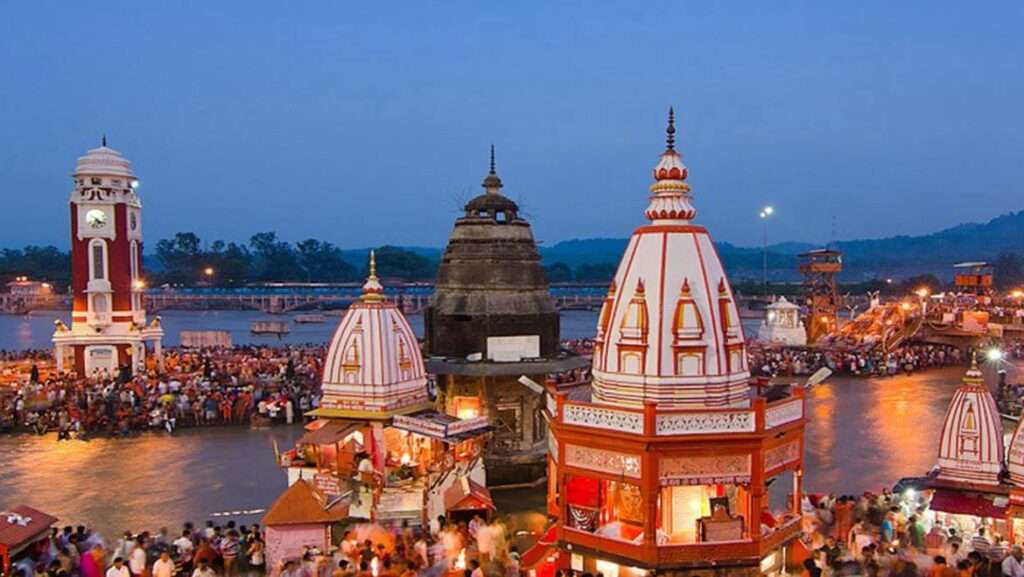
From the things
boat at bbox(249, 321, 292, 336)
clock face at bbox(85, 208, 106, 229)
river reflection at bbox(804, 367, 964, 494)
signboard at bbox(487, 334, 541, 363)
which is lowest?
river reflection at bbox(804, 367, 964, 494)

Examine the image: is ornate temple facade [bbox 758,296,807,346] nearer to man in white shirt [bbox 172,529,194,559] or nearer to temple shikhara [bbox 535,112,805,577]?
temple shikhara [bbox 535,112,805,577]

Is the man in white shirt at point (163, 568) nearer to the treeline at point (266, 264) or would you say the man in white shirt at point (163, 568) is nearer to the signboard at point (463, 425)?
the signboard at point (463, 425)

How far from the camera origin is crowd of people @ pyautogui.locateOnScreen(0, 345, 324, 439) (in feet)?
74.5

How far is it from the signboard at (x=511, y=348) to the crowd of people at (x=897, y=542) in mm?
6285

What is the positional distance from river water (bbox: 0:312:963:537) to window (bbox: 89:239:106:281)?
960 centimetres

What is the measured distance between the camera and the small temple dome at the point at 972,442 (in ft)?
38.6

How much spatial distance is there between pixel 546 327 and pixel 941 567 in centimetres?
947

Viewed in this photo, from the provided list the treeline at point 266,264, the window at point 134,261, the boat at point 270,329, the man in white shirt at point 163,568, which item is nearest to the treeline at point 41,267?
the treeline at point 266,264

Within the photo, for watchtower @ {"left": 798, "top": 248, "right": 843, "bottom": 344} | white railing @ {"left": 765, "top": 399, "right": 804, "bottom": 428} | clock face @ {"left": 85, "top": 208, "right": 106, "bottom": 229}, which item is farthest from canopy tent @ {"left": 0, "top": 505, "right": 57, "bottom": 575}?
watchtower @ {"left": 798, "top": 248, "right": 843, "bottom": 344}

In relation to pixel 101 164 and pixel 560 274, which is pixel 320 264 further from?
pixel 101 164

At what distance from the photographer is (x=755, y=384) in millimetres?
13008

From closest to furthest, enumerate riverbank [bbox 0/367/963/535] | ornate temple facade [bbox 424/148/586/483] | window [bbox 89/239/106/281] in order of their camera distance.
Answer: riverbank [bbox 0/367/963/535] → ornate temple facade [bbox 424/148/586/483] → window [bbox 89/239/106/281]

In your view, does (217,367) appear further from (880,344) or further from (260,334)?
(260,334)

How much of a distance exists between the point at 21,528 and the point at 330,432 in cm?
472
